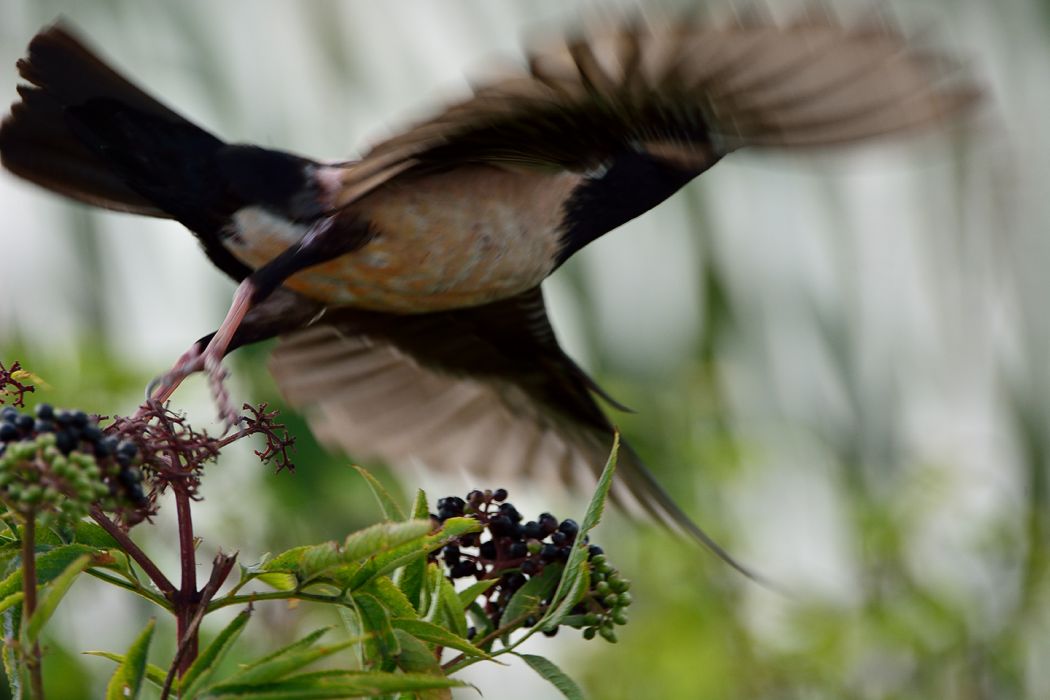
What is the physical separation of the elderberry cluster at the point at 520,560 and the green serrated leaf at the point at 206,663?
0.28 m

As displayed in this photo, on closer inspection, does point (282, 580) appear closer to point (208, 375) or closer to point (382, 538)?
point (382, 538)

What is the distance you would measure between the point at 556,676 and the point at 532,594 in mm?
101

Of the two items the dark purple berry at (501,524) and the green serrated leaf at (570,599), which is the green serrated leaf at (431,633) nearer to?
the green serrated leaf at (570,599)

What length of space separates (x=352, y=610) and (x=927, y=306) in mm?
2847

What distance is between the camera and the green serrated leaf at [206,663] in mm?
857

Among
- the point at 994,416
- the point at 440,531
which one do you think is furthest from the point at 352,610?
the point at 994,416

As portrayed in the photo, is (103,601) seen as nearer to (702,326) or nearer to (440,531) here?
(702,326)

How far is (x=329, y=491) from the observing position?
2703 millimetres

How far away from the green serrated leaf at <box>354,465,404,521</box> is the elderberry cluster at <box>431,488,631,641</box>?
0.05 metres

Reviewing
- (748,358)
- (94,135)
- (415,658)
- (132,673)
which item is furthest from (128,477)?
(748,358)

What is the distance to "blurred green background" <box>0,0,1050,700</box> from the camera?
263 cm

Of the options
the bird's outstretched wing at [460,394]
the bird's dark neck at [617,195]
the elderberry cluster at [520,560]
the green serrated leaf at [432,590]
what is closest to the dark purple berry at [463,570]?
the elderberry cluster at [520,560]

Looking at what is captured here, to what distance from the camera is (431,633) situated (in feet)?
3.11

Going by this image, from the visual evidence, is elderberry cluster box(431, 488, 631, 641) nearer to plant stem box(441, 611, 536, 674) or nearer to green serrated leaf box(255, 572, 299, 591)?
plant stem box(441, 611, 536, 674)
